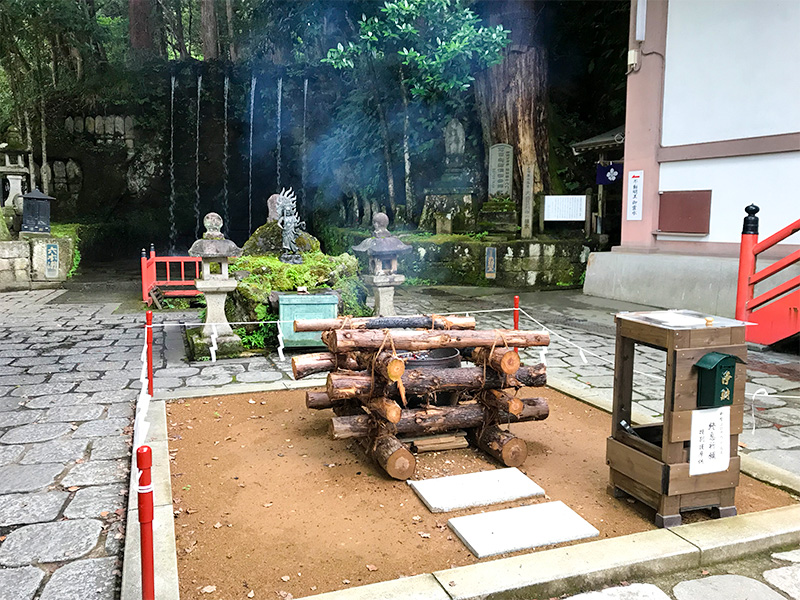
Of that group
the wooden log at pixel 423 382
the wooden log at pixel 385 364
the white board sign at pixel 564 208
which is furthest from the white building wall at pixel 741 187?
the wooden log at pixel 385 364

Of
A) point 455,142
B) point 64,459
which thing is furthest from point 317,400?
point 455,142

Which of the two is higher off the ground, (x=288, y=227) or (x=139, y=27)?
(x=139, y=27)

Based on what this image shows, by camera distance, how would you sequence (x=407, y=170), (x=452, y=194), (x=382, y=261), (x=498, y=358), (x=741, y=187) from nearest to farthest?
(x=498, y=358) → (x=382, y=261) → (x=741, y=187) → (x=452, y=194) → (x=407, y=170)

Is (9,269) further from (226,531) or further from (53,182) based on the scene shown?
(226,531)

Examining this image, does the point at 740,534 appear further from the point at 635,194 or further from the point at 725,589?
the point at 635,194

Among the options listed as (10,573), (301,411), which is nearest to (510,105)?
(301,411)

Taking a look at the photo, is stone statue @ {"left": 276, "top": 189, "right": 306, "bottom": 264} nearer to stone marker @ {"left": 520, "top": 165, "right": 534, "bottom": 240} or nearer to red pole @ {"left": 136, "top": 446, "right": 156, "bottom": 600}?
red pole @ {"left": 136, "top": 446, "right": 156, "bottom": 600}

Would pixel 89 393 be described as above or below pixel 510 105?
below

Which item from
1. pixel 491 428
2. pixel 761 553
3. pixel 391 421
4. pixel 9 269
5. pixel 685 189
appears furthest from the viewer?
pixel 9 269

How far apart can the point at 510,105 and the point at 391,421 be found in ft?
47.5

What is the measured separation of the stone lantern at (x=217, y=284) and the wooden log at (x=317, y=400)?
336cm

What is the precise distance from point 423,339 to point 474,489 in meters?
1.19

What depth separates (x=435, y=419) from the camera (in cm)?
479

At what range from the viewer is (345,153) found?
20.9m
